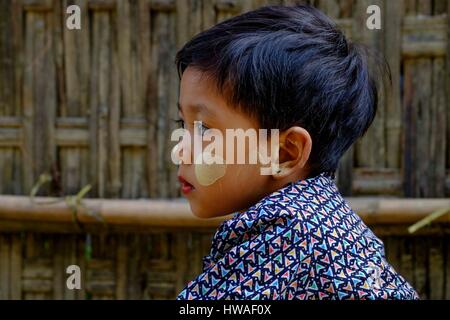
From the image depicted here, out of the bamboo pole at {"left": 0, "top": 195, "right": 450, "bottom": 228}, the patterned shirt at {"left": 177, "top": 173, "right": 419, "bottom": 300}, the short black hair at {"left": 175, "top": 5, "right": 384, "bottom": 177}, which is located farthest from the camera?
the bamboo pole at {"left": 0, "top": 195, "right": 450, "bottom": 228}

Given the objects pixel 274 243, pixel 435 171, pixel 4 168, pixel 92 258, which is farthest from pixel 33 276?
pixel 274 243

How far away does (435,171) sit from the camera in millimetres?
2607

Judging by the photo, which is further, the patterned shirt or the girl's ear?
the girl's ear

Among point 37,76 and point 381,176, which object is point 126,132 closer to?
point 37,76

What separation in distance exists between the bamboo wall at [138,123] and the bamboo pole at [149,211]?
0.08 meters

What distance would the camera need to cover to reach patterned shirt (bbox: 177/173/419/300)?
47.9 inches

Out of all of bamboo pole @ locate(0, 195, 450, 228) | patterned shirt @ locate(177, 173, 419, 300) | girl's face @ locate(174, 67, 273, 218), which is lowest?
bamboo pole @ locate(0, 195, 450, 228)

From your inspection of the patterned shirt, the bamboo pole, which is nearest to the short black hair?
the patterned shirt

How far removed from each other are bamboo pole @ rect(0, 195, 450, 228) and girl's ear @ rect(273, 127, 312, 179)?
109cm

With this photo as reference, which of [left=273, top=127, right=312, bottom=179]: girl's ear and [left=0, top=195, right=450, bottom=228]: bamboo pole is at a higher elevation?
[left=273, top=127, right=312, bottom=179]: girl's ear

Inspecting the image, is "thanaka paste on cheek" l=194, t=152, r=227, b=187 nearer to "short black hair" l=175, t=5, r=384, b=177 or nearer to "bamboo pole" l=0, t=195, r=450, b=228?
"short black hair" l=175, t=5, r=384, b=177

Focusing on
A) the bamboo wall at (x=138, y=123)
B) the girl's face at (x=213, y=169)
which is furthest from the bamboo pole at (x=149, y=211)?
the girl's face at (x=213, y=169)

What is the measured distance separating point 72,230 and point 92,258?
126 mm

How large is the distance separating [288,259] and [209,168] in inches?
9.9
